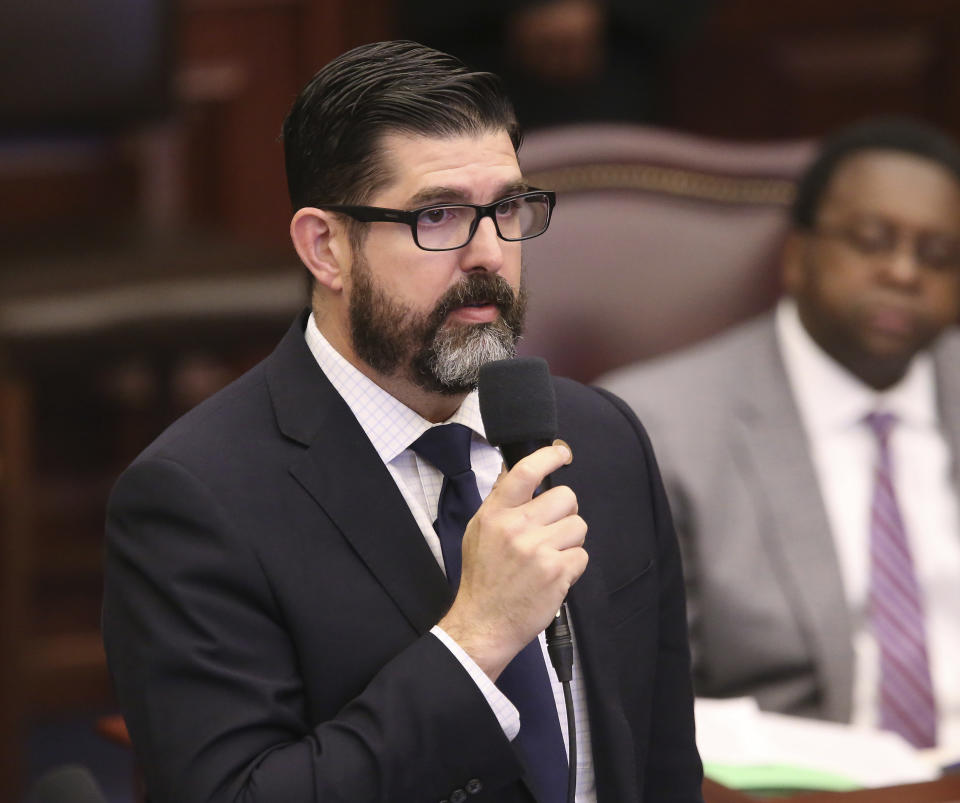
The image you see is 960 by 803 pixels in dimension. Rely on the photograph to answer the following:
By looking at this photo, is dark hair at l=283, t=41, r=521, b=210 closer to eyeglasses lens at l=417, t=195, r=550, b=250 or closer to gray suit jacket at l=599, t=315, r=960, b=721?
eyeglasses lens at l=417, t=195, r=550, b=250

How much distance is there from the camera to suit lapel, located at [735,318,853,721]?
2086 mm

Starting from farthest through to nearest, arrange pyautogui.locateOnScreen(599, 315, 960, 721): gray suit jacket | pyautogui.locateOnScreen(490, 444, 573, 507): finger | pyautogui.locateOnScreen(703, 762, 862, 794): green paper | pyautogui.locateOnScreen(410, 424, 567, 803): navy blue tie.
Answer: pyautogui.locateOnScreen(599, 315, 960, 721): gray suit jacket, pyautogui.locateOnScreen(703, 762, 862, 794): green paper, pyautogui.locateOnScreen(410, 424, 567, 803): navy blue tie, pyautogui.locateOnScreen(490, 444, 573, 507): finger

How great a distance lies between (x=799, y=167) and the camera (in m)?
2.41

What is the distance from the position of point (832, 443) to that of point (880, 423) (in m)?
0.09

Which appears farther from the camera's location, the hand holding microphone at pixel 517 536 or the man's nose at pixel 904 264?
the man's nose at pixel 904 264

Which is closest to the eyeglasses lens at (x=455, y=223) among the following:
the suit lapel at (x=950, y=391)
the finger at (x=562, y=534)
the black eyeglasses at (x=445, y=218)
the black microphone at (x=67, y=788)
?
the black eyeglasses at (x=445, y=218)

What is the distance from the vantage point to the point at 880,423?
7.63ft

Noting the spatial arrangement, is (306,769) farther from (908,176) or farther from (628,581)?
(908,176)

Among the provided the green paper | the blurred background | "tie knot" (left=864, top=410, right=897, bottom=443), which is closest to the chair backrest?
the blurred background

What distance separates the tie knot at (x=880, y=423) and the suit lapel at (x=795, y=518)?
15 centimetres

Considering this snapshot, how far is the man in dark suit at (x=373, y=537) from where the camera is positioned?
113cm

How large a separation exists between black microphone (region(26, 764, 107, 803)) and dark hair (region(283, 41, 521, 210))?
1.63 feet

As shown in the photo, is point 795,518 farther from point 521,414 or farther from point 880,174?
point 521,414

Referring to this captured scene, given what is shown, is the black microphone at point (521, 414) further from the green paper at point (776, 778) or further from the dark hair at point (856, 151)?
the dark hair at point (856, 151)
